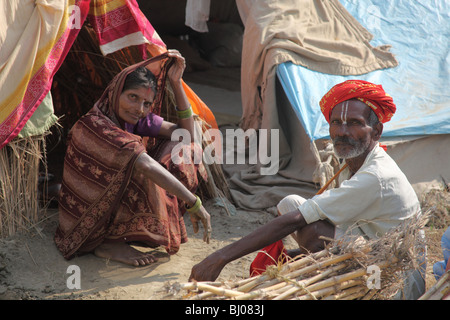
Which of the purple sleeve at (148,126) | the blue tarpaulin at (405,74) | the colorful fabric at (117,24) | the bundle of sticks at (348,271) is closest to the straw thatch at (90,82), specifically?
the colorful fabric at (117,24)

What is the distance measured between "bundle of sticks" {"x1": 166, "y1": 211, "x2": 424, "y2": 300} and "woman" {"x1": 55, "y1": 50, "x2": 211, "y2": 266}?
3.76ft

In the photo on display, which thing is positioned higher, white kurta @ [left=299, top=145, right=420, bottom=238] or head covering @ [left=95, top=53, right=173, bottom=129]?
head covering @ [left=95, top=53, right=173, bottom=129]

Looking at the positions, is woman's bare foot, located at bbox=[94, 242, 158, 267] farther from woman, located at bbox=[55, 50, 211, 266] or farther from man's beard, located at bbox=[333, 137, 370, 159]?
man's beard, located at bbox=[333, 137, 370, 159]

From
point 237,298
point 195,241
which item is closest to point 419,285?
point 237,298

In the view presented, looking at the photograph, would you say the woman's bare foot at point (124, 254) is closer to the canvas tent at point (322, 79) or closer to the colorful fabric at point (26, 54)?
the colorful fabric at point (26, 54)

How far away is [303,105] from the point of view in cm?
470

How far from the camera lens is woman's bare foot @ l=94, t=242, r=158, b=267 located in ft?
11.6

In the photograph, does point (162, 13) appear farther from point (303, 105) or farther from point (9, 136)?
point (9, 136)

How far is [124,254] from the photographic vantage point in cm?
358

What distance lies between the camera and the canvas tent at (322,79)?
4.71 metres

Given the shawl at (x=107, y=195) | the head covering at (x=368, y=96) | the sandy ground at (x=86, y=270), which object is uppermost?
the head covering at (x=368, y=96)

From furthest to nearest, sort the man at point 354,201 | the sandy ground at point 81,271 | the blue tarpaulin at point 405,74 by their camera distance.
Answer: the blue tarpaulin at point 405,74, the sandy ground at point 81,271, the man at point 354,201

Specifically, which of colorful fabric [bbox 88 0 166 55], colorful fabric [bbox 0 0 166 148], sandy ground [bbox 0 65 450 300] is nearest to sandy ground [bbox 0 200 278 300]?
sandy ground [bbox 0 65 450 300]

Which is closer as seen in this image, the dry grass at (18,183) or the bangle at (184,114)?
the dry grass at (18,183)
